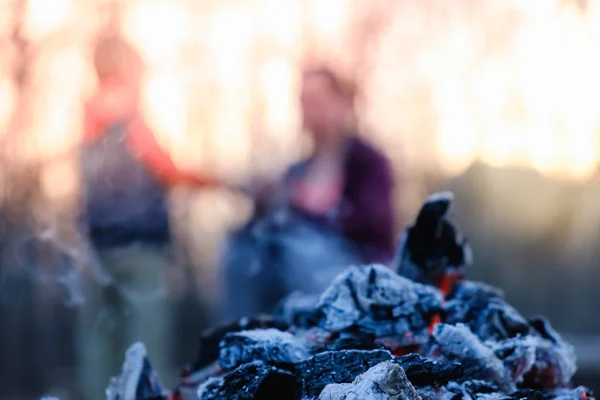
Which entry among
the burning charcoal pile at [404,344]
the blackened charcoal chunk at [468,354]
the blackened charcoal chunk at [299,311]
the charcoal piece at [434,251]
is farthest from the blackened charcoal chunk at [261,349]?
the charcoal piece at [434,251]

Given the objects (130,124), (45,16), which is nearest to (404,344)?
(130,124)

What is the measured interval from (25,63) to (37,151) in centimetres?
38

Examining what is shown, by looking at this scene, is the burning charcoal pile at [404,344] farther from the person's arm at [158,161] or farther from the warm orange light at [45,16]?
the warm orange light at [45,16]

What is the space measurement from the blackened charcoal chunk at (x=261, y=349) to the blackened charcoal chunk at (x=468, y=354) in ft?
0.71

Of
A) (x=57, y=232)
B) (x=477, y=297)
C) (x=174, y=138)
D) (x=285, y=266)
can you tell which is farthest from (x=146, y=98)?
(x=477, y=297)

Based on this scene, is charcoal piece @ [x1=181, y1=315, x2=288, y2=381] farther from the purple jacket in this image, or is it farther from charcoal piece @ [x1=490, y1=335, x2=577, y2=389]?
the purple jacket

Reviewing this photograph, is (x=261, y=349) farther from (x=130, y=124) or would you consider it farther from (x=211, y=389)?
(x=130, y=124)

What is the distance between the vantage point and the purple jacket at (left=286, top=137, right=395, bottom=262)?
224 cm

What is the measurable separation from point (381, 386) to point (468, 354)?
0.94 feet

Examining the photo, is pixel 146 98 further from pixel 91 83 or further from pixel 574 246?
pixel 574 246

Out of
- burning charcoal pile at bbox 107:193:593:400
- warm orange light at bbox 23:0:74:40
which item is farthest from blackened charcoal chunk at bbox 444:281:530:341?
warm orange light at bbox 23:0:74:40

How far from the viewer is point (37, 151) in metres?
3.10

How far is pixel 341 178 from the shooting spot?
2281 mm

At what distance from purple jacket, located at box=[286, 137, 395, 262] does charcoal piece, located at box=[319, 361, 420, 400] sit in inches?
50.9
